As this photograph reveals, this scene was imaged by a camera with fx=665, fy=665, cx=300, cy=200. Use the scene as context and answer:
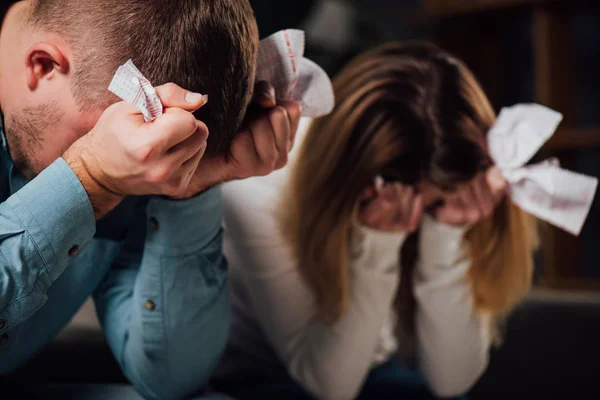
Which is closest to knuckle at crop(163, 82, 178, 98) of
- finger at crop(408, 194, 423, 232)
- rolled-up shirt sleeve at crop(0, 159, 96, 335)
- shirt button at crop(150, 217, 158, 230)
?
rolled-up shirt sleeve at crop(0, 159, 96, 335)

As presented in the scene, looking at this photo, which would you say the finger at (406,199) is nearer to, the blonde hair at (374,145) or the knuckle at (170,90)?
the blonde hair at (374,145)

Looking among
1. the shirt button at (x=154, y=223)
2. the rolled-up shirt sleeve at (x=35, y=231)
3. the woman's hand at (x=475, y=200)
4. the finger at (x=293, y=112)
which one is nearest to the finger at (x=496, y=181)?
the woman's hand at (x=475, y=200)

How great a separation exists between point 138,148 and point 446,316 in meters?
0.68

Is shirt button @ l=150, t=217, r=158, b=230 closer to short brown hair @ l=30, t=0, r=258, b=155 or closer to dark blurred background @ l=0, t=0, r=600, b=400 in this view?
short brown hair @ l=30, t=0, r=258, b=155

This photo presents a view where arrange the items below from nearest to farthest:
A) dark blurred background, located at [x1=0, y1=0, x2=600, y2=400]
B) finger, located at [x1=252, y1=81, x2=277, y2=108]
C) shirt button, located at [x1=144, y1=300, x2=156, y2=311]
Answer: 1. finger, located at [x1=252, y1=81, x2=277, y2=108]
2. shirt button, located at [x1=144, y1=300, x2=156, y2=311]
3. dark blurred background, located at [x1=0, y1=0, x2=600, y2=400]

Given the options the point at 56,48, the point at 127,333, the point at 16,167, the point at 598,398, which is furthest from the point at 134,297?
the point at 598,398

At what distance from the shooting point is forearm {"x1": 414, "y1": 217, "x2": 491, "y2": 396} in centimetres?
102

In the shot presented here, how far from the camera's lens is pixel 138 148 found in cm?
50

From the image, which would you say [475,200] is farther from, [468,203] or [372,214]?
[372,214]

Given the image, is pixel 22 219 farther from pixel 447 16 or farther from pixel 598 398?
pixel 447 16

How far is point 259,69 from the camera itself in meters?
0.66

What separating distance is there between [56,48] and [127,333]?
1.27 ft

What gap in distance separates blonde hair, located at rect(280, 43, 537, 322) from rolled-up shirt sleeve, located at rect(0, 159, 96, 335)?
0.44 m

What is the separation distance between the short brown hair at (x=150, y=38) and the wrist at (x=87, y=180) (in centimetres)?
4
